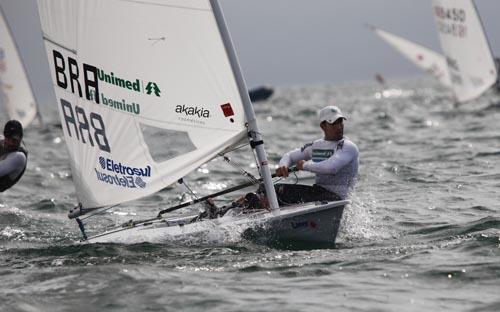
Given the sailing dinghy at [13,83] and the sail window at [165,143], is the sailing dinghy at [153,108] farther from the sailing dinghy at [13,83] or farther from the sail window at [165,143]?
the sailing dinghy at [13,83]

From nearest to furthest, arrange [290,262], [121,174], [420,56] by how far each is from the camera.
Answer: [290,262] → [121,174] → [420,56]

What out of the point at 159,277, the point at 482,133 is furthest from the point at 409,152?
the point at 159,277

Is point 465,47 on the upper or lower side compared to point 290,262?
upper

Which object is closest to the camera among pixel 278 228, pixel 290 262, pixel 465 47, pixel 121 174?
pixel 290 262

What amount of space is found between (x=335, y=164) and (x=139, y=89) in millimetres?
1945

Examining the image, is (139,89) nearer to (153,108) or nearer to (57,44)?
(153,108)

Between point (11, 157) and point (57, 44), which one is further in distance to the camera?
point (11, 157)

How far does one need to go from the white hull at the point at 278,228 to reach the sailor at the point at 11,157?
1406 millimetres

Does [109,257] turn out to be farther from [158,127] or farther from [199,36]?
[199,36]

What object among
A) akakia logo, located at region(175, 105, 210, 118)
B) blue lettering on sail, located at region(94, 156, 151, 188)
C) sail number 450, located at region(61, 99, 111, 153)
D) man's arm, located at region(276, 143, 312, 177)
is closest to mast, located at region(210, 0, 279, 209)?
akakia logo, located at region(175, 105, 210, 118)

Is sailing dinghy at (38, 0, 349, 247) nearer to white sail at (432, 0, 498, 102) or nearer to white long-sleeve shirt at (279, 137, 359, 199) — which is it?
white long-sleeve shirt at (279, 137, 359, 199)

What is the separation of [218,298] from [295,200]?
2.41m

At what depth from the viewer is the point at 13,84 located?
973 inches

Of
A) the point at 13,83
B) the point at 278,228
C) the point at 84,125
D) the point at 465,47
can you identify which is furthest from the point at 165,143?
the point at 465,47
